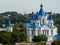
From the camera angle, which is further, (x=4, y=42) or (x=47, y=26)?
(x=47, y=26)

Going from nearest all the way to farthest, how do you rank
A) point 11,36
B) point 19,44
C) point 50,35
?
point 19,44 → point 11,36 → point 50,35

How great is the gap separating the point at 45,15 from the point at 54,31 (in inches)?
58.5

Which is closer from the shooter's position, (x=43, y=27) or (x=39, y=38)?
(x=39, y=38)

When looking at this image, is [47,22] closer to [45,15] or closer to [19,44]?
[45,15]

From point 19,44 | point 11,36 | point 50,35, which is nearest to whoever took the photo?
point 19,44

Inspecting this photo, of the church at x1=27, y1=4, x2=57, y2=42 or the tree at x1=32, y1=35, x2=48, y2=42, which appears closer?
the tree at x1=32, y1=35, x2=48, y2=42

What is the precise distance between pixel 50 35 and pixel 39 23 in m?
1.31

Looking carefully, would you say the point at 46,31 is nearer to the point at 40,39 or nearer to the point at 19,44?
the point at 40,39

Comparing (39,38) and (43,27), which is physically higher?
(43,27)

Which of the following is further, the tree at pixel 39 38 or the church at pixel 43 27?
the church at pixel 43 27

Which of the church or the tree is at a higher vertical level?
the church

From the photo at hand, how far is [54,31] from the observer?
36625 mm

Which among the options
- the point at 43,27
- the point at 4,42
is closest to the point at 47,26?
the point at 43,27

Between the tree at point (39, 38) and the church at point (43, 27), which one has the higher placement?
the church at point (43, 27)
